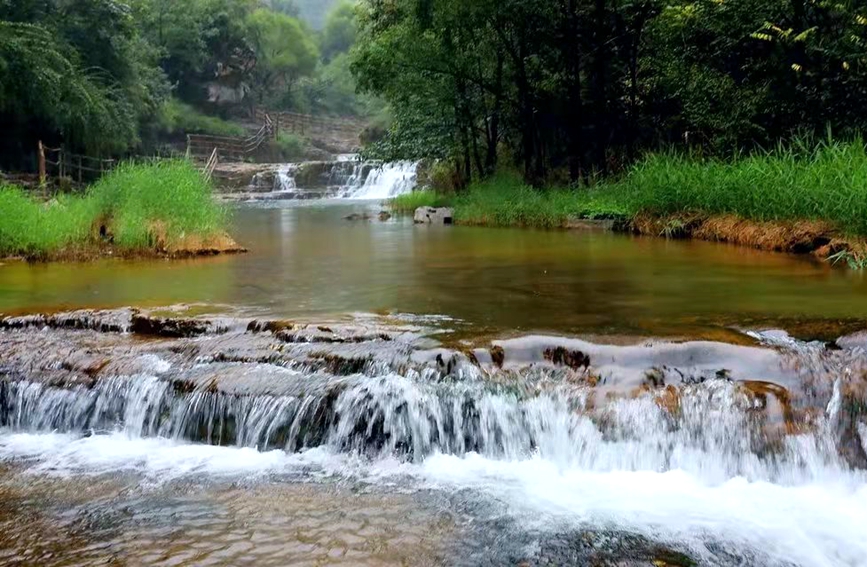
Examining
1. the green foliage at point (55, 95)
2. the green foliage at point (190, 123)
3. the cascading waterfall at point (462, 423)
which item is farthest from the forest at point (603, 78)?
the green foliage at point (190, 123)

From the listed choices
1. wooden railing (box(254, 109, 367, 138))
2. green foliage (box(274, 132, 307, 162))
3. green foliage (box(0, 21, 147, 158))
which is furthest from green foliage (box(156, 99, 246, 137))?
green foliage (box(0, 21, 147, 158))

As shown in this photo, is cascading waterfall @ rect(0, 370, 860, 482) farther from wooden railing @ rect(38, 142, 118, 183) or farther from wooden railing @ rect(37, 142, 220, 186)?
wooden railing @ rect(38, 142, 118, 183)

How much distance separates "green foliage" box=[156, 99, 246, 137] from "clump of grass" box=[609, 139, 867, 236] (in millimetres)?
30794

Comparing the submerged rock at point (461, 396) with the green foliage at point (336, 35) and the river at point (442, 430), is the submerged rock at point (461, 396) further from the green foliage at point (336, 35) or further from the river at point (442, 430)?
the green foliage at point (336, 35)

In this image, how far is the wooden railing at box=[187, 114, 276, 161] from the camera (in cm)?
3972

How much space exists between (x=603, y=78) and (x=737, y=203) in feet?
23.3

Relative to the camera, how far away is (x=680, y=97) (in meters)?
14.5

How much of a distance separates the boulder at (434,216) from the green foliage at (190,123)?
24859 mm

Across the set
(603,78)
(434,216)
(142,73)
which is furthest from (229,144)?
(603,78)

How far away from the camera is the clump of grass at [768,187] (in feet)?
26.1

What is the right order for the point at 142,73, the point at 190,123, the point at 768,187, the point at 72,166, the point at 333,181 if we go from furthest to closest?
the point at 190,123
the point at 333,181
the point at 142,73
the point at 72,166
the point at 768,187

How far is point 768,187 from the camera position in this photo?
9.17 meters

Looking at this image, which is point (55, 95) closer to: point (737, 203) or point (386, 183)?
point (386, 183)

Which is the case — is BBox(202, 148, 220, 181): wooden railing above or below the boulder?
above
